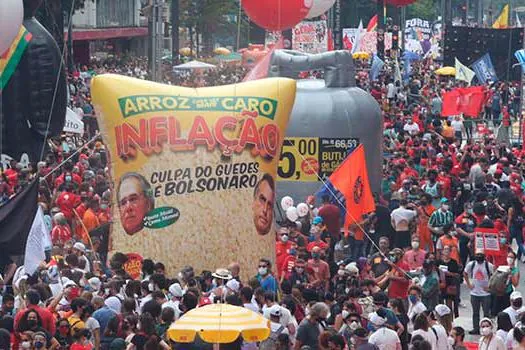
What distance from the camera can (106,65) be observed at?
5847 centimetres

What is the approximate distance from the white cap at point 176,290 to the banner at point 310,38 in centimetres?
3363

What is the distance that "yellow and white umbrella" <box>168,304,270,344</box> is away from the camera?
1246 cm

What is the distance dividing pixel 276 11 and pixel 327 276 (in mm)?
9404

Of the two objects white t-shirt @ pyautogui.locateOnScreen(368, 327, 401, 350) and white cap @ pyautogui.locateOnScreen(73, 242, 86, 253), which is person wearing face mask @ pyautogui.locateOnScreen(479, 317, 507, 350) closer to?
white t-shirt @ pyautogui.locateOnScreen(368, 327, 401, 350)

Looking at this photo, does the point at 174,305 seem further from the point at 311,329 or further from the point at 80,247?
the point at 80,247

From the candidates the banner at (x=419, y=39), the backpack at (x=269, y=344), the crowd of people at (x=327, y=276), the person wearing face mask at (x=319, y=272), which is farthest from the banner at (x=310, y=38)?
the backpack at (x=269, y=344)

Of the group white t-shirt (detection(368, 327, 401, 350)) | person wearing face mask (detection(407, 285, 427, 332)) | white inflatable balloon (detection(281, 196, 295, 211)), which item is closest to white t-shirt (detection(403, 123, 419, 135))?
white inflatable balloon (detection(281, 196, 295, 211))

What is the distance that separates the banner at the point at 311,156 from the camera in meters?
23.8

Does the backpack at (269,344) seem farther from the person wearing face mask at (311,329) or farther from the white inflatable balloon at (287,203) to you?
the white inflatable balloon at (287,203)

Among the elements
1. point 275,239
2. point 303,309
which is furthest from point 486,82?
point 303,309

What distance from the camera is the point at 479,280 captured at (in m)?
17.9

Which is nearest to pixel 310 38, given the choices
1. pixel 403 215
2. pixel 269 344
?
pixel 403 215

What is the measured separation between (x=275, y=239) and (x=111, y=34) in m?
47.9

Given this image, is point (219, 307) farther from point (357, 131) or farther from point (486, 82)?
point (486, 82)
